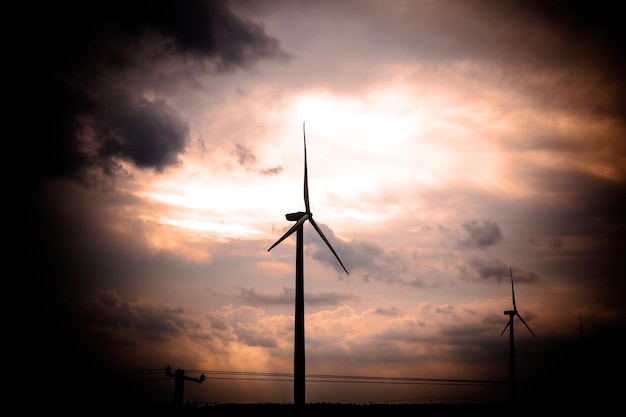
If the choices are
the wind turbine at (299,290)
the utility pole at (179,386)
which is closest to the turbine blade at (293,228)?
the wind turbine at (299,290)

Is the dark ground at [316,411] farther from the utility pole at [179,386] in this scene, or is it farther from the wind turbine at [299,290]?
the wind turbine at [299,290]

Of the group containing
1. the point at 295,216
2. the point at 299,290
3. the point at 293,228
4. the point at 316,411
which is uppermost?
the point at 295,216

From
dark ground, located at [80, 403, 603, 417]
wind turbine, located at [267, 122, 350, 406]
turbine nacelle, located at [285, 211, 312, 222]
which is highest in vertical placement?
turbine nacelle, located at [285, 211, 312, 222]

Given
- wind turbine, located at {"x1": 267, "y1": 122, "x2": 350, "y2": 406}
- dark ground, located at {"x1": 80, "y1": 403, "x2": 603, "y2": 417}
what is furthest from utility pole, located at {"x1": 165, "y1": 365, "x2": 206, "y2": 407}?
wind turbine, located at {"x1": 267, "y1": 122, "x2": 350, "y2": 406}

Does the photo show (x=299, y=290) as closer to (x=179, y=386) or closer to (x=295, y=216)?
(x=295, y=216)

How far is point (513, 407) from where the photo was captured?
97000mm

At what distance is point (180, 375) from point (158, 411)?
32.7 feet

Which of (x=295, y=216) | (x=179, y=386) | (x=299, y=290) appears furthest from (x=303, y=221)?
(x=179, y=386)

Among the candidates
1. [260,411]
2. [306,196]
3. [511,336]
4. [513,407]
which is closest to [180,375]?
[260,411]

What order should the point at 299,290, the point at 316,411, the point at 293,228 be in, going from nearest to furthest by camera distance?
the point at 299,290
the point at 293,228
the point at 316,411

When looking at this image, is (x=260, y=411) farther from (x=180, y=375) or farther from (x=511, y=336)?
(x=511, y=336)

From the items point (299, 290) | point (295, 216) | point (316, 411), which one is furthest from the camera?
point (316, 411)

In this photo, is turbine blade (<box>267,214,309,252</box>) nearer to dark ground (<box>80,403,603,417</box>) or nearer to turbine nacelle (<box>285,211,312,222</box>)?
turbine nacelle (<box>285,211,312,222</box>)

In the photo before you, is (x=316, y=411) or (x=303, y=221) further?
(x=316, y=411)
